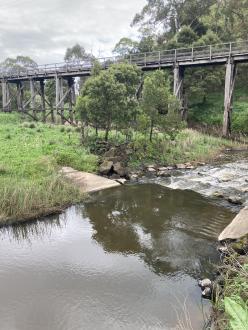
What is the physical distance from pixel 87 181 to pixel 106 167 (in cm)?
221

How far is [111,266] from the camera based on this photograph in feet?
30.0

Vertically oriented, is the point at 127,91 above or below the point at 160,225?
above

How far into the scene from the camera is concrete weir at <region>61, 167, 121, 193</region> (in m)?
15.6

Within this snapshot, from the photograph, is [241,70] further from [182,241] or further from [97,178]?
[182,241]

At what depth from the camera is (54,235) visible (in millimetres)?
11234

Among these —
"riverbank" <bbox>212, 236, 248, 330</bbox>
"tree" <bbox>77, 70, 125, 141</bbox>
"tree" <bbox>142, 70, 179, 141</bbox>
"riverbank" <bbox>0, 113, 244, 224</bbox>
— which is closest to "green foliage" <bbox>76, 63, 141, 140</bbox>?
"tree" <bbox>77, 70, 125, 141</bbox>

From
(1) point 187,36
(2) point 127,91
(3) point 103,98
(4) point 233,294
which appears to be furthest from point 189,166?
(1) point 187,36

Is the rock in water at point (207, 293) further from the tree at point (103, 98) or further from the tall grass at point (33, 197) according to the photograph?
the tree at point (103, 98)

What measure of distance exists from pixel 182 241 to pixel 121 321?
4105mm

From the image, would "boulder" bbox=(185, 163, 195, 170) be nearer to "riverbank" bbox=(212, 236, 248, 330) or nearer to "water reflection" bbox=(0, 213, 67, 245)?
"water reflection" bbox=(0, 213, 67, 245)

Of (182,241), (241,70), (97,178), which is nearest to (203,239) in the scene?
(182,241)

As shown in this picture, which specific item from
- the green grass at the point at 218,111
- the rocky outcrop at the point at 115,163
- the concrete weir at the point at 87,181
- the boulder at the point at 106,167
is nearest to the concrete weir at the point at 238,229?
the concrete weir at the point at 87,181

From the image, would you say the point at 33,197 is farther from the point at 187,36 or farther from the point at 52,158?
the point at 187,36

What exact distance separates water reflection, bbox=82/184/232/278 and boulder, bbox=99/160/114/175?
1.90 metres
